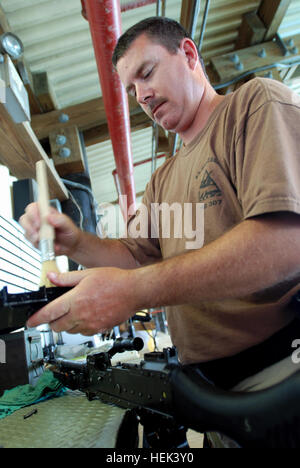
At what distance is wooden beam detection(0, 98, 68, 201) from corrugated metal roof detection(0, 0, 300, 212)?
943 millimetres

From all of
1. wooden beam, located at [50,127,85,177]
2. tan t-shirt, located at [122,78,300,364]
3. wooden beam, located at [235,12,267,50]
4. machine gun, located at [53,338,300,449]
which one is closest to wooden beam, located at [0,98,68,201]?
wooden beam, located at [50,127,85,177]

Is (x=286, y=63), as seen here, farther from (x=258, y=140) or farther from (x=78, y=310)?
(x=78, y=310)

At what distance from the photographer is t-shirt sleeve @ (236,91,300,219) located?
25.4 inches

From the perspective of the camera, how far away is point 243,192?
772 mm

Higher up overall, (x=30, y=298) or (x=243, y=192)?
(x=243, y=192)

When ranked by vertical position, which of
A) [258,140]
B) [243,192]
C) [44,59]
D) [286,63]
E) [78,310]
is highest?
[44,59]

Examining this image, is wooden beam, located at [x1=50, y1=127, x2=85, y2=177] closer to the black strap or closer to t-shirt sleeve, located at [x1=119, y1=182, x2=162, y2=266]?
t-shirt sleeve, located at [x1=119, y1=182, x2=162, y2=266]

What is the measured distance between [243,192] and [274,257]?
214 millimetres

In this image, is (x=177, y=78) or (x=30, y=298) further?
(x=177, y=78)

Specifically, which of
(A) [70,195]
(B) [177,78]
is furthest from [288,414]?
(A) [70,195]

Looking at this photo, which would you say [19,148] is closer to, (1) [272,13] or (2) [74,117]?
(2) [74,117]

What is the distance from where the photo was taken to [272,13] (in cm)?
247
